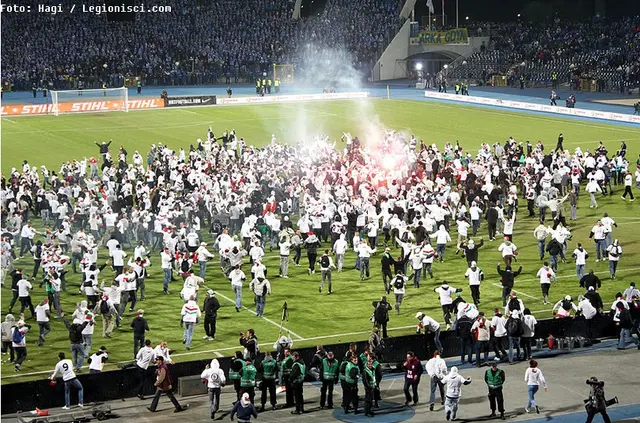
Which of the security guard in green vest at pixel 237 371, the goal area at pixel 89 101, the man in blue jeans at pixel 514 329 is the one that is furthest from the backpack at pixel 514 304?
the goal area at pixel 89 101

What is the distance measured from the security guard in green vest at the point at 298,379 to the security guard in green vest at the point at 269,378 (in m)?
0.52

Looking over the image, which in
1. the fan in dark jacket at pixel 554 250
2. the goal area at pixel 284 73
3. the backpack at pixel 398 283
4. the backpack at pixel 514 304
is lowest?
the backpack at pixel 514 304

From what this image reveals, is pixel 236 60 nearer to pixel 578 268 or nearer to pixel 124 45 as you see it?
pixel 124 45

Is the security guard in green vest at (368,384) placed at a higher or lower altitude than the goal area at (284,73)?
lower

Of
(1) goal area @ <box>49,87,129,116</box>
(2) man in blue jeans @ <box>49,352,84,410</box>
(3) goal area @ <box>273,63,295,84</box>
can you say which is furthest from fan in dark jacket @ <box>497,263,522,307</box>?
(3) goal area @ <box>273,63,295,84</box>

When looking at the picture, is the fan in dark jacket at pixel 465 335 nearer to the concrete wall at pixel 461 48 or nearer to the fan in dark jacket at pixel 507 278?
the fan in dark jacket at pixel 507 278

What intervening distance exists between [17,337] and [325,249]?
13.9m

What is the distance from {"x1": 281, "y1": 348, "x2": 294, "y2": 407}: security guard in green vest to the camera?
73.2 ft

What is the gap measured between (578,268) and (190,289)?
1163 cm

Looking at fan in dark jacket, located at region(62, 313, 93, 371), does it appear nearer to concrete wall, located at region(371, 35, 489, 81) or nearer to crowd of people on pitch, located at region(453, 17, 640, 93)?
crowd of people on pitch, located at region(453, 17, 640, 93)

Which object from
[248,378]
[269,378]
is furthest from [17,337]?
[269,378]

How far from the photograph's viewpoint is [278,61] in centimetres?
9225

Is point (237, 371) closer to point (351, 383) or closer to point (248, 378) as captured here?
point (248, 378)

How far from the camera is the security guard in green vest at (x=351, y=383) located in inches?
859
